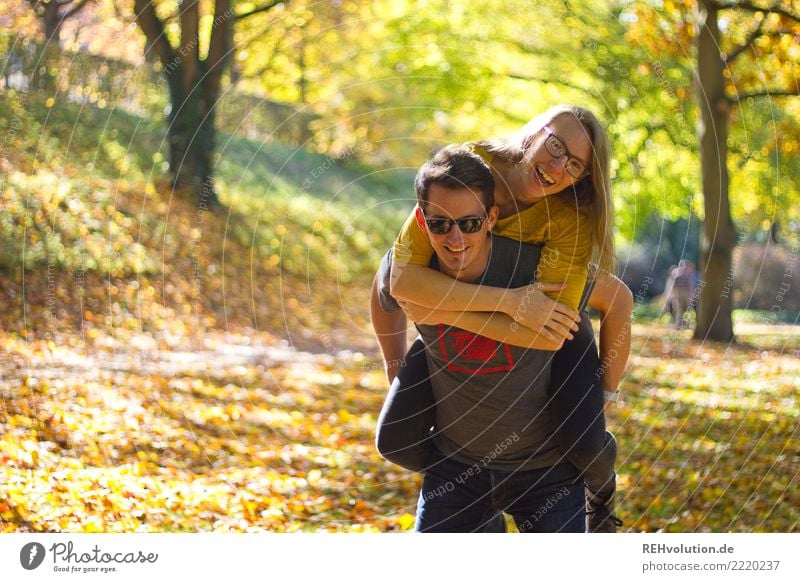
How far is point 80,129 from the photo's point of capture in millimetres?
17344

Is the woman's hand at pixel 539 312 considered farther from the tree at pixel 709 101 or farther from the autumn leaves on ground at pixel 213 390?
the tree at pixel 709 101

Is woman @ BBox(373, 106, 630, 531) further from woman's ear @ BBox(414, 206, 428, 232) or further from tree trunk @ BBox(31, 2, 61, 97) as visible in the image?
tree trunk @ BBox(31, 2, 61, 97)

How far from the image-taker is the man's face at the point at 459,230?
3.37 meters

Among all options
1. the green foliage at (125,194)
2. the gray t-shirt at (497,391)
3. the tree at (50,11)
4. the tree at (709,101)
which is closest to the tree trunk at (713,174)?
the tree at (709,101)

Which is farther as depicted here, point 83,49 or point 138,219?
point 138,219

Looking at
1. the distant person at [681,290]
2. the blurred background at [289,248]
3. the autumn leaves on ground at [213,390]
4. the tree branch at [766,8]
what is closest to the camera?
the autumn leaves on ground at [213,390]

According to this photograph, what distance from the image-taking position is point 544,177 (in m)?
3.61

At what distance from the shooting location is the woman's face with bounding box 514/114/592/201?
3574 millimetres

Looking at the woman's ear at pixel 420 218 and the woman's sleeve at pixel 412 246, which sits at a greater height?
the woman's ear at pixel 420 218

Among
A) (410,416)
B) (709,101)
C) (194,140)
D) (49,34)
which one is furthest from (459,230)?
(194,140)
